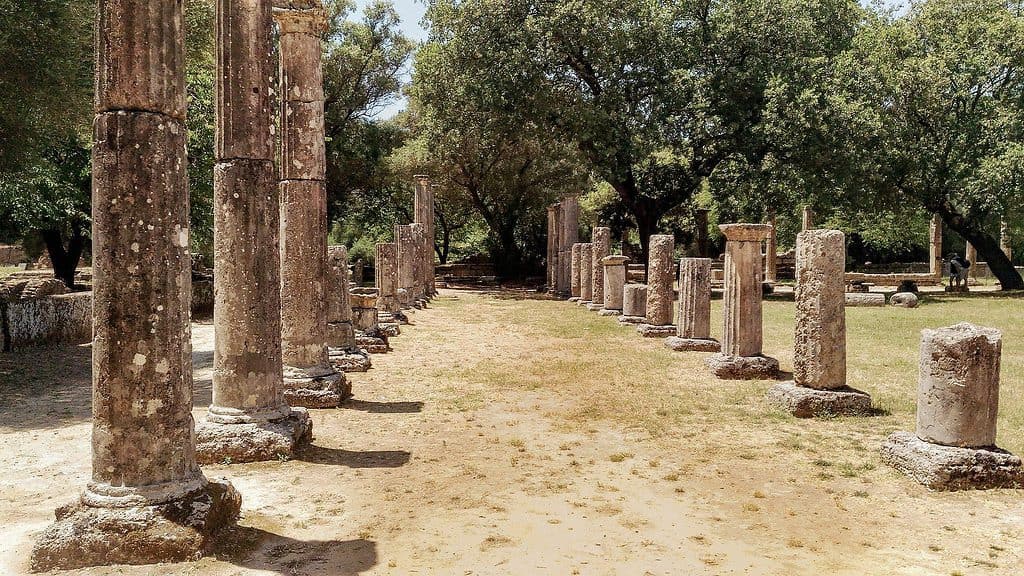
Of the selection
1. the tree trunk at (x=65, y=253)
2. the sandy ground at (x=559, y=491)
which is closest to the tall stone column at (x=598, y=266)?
the sandy ground at (x=559, y=491)

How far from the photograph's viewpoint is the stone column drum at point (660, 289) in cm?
1689

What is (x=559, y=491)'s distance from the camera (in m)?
6.40

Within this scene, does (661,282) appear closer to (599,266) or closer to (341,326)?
(599,266)

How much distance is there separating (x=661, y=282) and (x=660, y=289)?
16 centimetres

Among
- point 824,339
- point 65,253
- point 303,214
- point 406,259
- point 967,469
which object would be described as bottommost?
point 967,469

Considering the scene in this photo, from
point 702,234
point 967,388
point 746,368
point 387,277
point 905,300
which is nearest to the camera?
point 967,388

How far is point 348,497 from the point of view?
6.23 m

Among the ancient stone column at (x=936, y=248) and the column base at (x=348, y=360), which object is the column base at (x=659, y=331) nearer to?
the column base at (x=348, y=360)

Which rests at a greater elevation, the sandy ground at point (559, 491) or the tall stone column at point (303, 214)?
the tall stone column at point (303, 214)

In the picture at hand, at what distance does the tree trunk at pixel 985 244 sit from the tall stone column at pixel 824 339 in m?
23.6

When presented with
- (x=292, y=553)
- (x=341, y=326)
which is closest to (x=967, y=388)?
(x=292, y=553)

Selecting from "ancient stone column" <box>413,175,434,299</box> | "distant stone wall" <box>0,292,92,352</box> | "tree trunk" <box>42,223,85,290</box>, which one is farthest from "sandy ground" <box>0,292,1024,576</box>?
"ancient stone column" <box>413,175,434,299</box>

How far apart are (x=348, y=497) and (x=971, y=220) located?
29990 mm

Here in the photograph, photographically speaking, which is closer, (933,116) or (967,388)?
(967,388)
